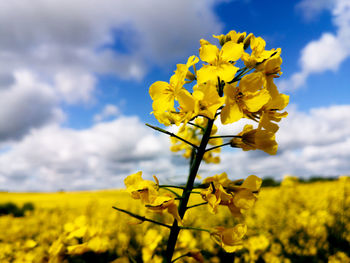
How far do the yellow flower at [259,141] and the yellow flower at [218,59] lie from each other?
0.38 m

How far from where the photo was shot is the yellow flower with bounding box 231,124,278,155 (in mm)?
1419

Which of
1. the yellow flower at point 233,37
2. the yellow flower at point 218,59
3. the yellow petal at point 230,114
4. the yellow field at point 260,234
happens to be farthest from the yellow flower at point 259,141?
the yellow field at point 260,234

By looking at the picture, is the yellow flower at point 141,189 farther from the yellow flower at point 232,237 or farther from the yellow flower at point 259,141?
the yellow flower at point 259,141

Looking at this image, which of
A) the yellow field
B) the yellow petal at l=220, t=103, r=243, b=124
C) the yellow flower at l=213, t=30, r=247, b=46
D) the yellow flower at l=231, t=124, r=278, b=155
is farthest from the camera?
the yellow field

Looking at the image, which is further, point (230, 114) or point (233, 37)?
point (233, 37)

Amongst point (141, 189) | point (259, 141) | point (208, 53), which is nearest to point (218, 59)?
point (208, 53)

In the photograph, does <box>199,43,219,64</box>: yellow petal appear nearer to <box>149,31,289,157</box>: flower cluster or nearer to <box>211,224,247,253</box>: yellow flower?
<box>149,31,289,157</box>: flower cluster

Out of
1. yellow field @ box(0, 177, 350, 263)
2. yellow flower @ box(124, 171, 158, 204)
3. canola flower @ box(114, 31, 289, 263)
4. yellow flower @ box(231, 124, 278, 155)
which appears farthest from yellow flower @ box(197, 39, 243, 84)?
yellow field @ box(0, 177, 350, 263)

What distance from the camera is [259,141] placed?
144cm

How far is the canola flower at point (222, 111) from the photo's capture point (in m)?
1.33

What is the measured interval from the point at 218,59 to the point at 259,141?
21.0 inches

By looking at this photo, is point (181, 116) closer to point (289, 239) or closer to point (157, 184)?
point (157, 184)

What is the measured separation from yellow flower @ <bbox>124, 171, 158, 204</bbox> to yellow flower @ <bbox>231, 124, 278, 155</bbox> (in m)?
0.61

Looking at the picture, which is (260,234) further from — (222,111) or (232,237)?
(222,111)
